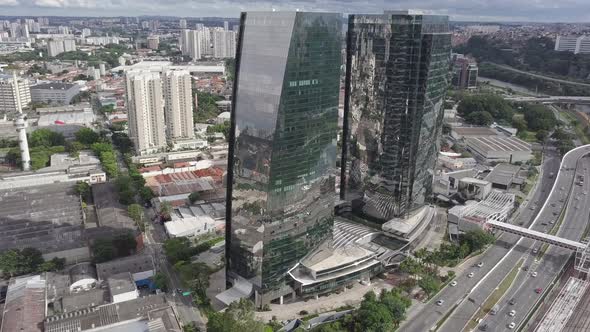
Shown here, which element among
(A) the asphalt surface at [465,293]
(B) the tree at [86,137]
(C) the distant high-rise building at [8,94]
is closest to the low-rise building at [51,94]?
(C) the distant high-rise building at [8,94]

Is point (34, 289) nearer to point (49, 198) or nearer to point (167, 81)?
point (49, 198)

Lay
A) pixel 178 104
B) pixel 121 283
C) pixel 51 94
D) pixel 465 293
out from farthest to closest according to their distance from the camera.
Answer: pixel 51 94 → pixel 178 104 → pixel 465 293 → pixel 121 283

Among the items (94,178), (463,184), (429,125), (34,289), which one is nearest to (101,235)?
(34,289)

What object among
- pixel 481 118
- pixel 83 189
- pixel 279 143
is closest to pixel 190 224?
pixel 83 189

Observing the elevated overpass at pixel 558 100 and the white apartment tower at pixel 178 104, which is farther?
the elevated overpass at pixel 558 100

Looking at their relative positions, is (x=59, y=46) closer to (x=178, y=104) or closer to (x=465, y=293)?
(x=178, y=104)

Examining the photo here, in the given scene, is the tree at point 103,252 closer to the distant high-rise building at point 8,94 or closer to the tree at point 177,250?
the tree at point 177,250

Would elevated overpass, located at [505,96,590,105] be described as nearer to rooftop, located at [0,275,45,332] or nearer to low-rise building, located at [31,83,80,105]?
rooftop, located at [0,275,45,332]
